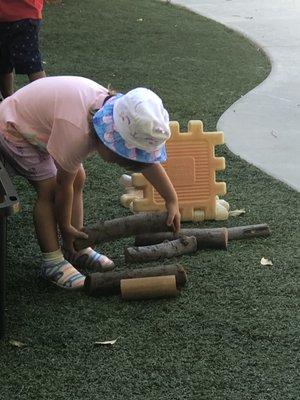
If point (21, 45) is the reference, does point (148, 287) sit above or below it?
below

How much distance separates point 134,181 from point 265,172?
0.92m

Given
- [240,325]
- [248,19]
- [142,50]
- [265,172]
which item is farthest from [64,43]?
[240,325]

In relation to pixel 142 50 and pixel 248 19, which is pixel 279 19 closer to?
pixel 248 19

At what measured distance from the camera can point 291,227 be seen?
11.2ft

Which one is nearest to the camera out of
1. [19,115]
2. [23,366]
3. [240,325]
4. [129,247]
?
[23,366]

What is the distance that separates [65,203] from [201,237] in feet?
2.14

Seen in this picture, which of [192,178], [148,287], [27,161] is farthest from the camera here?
[192,178]

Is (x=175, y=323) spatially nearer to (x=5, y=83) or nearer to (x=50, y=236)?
(x=50, y=236)

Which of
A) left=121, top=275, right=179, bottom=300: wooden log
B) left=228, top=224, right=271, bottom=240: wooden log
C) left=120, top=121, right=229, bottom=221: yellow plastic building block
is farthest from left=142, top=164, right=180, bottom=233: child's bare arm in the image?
left=120, top=121, right=229, bottom=221: yellow plastic building block

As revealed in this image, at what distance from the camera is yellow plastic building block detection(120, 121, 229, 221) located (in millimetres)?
3473

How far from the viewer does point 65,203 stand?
2.77 meters

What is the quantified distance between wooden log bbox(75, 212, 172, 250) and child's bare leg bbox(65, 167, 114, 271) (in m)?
0.05

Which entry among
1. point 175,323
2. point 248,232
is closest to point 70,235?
point 175,323

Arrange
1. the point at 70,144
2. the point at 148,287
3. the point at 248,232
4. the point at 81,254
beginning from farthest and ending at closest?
1. the point at 248,232
2. the point at 81,254
3. the point at 148,287
4. the point at 70,144
